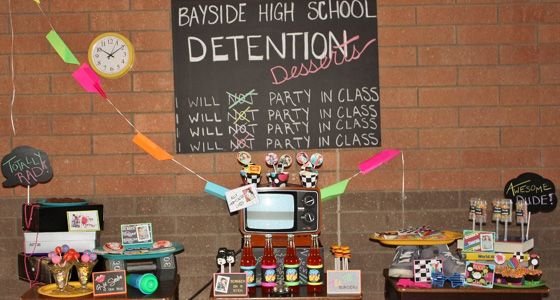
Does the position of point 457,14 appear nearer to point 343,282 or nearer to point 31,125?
point 343,282

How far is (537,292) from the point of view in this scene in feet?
11.3

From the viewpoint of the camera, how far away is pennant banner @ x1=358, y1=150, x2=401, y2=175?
13.4 feet

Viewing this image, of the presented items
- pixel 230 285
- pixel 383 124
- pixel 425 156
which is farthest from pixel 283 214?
pixel 425 156

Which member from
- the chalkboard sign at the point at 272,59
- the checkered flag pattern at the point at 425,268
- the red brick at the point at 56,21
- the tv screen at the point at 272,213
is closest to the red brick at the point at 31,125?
the red brick at the point at 56,21

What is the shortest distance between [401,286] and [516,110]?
1.34m

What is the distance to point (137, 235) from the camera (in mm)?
3795

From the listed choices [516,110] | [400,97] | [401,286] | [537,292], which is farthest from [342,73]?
[537,292]

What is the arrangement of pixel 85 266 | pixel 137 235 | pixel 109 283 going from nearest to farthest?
pixel 109 283 < pixel 85 266 < pixel 137 235

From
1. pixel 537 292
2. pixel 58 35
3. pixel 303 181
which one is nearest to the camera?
pixel 537 292

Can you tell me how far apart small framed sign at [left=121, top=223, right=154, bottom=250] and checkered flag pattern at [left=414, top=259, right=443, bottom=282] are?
4.66 ft

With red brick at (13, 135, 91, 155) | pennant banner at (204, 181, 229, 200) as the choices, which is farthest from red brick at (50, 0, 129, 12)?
pennant banner at (204, 181, 229, 200)

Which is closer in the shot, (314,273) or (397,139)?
(314,273)

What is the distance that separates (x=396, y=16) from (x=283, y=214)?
4.51 feet

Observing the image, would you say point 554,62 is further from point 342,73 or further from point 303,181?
point 303,181
